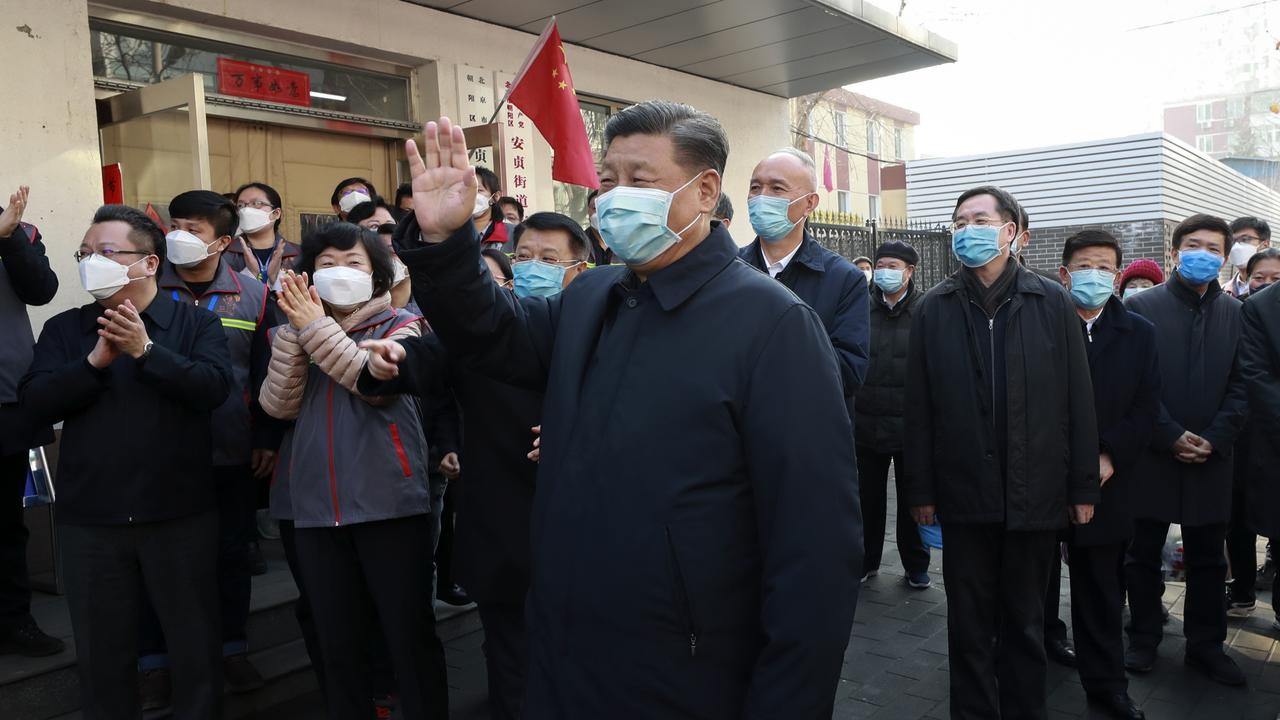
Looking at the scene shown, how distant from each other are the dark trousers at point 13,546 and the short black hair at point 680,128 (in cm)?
370

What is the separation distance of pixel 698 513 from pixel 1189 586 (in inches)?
163

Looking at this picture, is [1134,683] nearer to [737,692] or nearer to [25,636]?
[737,692]

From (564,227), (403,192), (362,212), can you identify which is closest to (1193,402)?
(564,227)

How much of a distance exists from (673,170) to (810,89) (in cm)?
1016

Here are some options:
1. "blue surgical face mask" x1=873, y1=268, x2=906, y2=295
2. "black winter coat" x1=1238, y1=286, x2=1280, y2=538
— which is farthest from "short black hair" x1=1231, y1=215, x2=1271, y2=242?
"blue surgical face mask" x1=873, y1=268, x2=906, y2=295

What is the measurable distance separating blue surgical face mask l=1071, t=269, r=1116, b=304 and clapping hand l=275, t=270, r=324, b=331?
11.4 feet

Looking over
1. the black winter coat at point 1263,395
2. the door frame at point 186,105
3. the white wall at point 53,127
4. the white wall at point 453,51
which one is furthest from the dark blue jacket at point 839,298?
the white wall at point 453,51

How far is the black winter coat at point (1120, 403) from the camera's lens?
13.7 ft

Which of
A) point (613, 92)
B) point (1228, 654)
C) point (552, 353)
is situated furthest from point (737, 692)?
point (613, 92)

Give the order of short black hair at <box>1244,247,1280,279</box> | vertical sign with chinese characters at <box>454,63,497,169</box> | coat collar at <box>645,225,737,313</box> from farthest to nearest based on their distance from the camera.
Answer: vertical sign with chinese characters at <box>454,63,497,169</box>, short black hair at <box>1244,247,1280,279</box>, coat collar at <box>645,225,737,313</box>

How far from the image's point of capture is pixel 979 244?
12.7 feet

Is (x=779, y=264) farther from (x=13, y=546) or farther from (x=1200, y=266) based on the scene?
(x=13, y=546)

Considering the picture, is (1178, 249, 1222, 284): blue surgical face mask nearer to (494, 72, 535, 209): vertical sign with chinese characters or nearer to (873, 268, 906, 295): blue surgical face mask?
(873, 268, 906, 295): blue surgical face mask

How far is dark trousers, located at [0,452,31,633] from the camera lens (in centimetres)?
406
